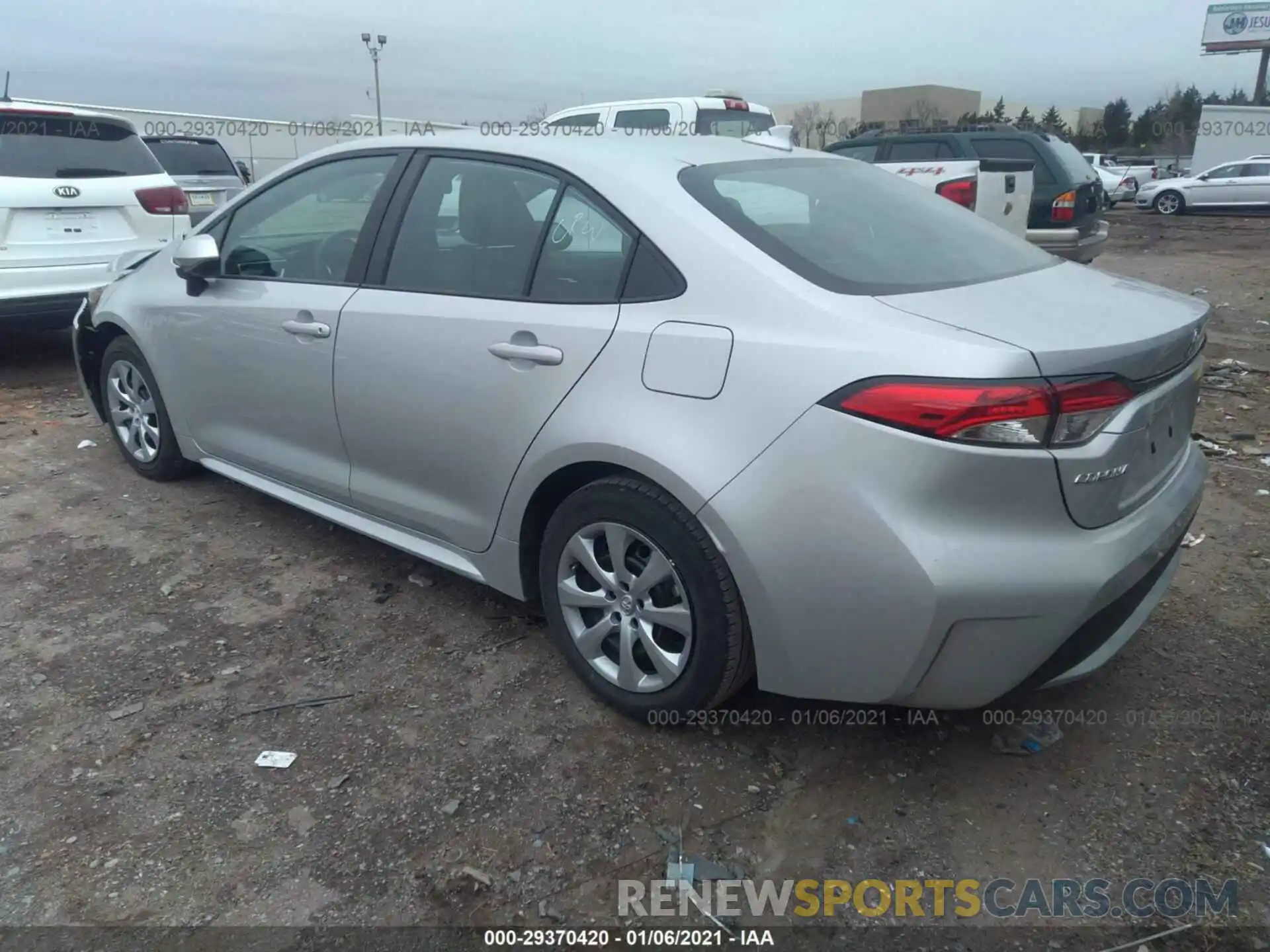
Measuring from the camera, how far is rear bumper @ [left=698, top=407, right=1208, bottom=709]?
82.4 inches

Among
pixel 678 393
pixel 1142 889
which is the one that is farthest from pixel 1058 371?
pixel 1142 889

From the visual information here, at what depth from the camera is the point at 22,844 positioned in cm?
235

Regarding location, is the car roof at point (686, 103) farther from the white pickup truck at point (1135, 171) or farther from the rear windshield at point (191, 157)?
the white pickup truck at point (1135, 171)

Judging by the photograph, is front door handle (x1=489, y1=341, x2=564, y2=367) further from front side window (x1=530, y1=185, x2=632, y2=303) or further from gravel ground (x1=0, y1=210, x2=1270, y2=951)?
gravel ground (x1=0, y1=210, x2=1270, y2=951)

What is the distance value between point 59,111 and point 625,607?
6093 millimetres

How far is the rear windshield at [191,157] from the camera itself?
455 inches

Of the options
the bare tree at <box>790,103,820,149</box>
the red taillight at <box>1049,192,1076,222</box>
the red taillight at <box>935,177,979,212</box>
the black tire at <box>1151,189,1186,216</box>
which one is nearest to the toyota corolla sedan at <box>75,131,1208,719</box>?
the red taillight at <box>935,177,979,212</box>

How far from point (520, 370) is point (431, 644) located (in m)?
1.08

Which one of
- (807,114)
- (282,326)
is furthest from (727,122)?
(807,114)

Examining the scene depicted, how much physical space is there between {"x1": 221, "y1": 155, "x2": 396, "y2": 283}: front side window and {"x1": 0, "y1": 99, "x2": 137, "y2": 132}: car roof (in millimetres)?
3600

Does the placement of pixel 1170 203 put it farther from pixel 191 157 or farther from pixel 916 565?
pixel 916 565

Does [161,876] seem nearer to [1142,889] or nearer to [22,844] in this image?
[22,844]

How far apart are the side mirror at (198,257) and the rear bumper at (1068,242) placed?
7957 millimetres

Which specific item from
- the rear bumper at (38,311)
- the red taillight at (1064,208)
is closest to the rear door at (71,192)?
the rear bumper at (38,311)
